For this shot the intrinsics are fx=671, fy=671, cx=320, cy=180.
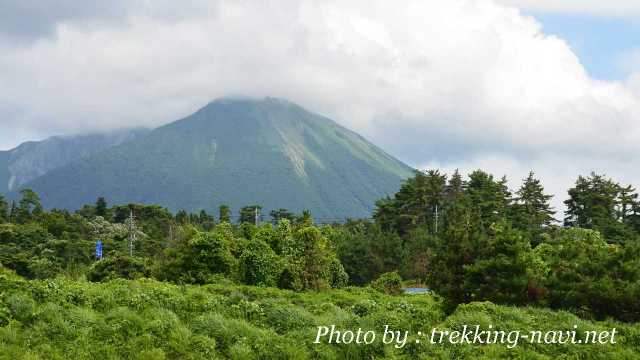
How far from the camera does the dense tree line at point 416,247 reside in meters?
19.3

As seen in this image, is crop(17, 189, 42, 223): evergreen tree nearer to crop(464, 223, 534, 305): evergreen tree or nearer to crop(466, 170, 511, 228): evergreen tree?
crop(466, 170, 511, 228): evergreen tree

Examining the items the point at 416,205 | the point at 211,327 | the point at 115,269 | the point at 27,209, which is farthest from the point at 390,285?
the point at 27,209

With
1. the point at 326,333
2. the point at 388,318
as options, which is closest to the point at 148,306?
the point at 326,333

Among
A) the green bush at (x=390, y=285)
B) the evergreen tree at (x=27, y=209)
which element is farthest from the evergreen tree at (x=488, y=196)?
the evergreen tree at (x=27, y=209)

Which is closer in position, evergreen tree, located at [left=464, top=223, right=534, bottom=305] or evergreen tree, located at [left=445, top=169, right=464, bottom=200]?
evergreen tree, located at [left=464, top=223, right=534, bottom=305]

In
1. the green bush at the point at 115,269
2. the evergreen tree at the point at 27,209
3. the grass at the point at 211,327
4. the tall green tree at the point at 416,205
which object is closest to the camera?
the grass at the point at 211,327

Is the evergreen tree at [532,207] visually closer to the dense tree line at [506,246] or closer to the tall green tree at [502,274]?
the dense tree line at [506,246]

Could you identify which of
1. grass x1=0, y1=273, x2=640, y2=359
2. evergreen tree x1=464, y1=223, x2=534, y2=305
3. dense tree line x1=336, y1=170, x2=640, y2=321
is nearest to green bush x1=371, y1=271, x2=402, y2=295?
dense tree line x1=336, y1=170, x2=640, y2=321

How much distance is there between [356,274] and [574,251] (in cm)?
3266

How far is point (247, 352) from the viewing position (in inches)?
571

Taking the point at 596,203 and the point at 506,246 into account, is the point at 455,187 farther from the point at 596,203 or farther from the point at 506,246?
the point at 506,246

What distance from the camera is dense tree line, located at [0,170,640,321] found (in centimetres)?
1933

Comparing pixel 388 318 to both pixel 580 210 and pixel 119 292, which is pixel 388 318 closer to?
pixel 119 292

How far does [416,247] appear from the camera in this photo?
53.1 meters
